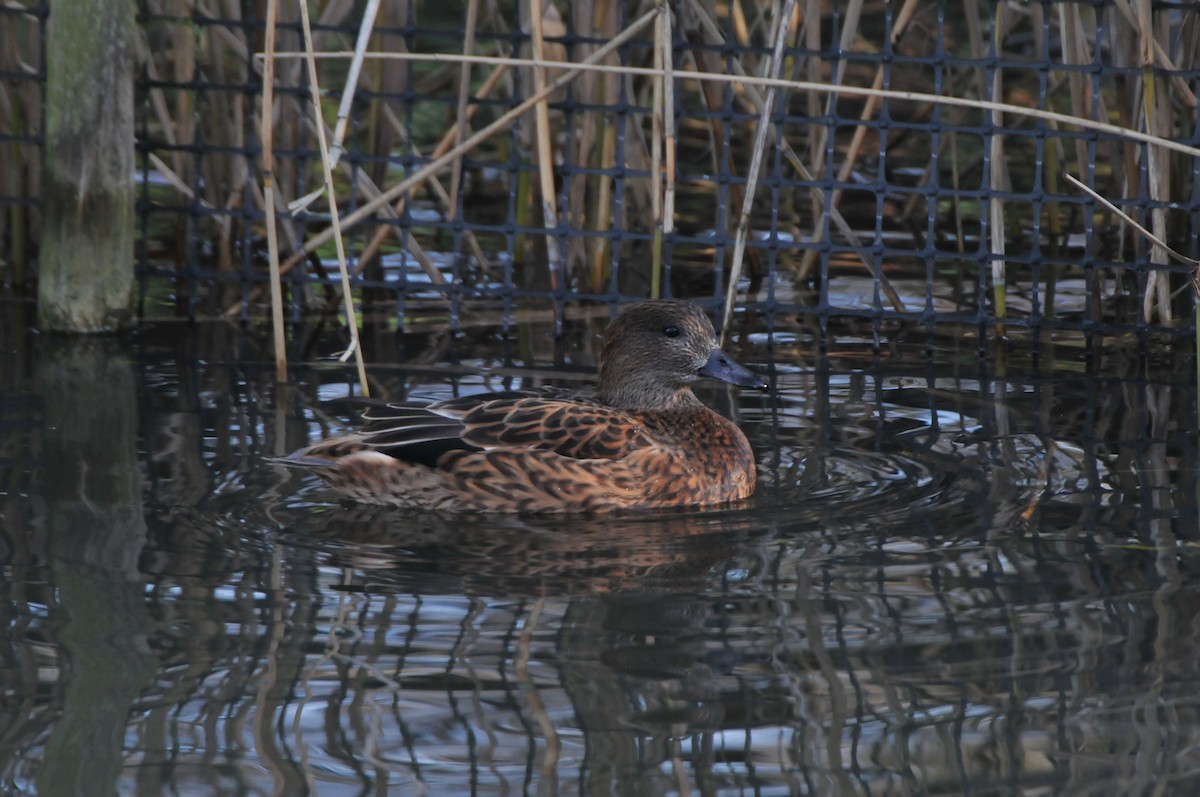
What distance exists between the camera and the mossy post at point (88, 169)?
23.8 ft

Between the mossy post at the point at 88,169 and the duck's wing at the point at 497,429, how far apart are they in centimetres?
235

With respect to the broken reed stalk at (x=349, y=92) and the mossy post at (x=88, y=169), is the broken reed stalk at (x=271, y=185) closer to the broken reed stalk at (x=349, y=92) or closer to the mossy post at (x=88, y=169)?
the broken reed stalk at (x=349, y=92)

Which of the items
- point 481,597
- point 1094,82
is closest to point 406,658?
point 481,597

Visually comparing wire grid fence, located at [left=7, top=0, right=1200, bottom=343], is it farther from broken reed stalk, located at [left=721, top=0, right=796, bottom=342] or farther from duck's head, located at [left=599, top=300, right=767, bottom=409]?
duck's head, located at [left=599, top=300, right=767, bottom=409]

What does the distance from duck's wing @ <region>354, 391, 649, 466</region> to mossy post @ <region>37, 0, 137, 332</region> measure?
2352mm

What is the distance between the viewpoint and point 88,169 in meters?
7.38

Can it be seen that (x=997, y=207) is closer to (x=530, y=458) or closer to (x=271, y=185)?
(x=530, y=458)

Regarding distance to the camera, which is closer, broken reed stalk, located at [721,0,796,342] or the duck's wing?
the duck's wing

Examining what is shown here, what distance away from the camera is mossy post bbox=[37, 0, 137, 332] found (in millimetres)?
7266

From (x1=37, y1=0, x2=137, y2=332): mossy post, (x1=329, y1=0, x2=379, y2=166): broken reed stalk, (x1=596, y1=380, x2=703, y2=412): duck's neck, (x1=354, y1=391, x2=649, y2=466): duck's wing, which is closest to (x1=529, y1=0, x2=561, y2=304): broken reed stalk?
(x1=329, y1=0, x2=379, y2=166): broken reed stalk

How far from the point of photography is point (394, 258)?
8945mm

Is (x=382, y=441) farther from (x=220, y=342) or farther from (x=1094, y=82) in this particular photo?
(x=1094, y=82)

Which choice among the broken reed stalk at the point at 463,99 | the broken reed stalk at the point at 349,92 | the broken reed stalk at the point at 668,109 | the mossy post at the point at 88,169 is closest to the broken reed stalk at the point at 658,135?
the broken reed stalk at the point at 668,109

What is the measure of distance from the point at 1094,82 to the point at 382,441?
11.5 ft
